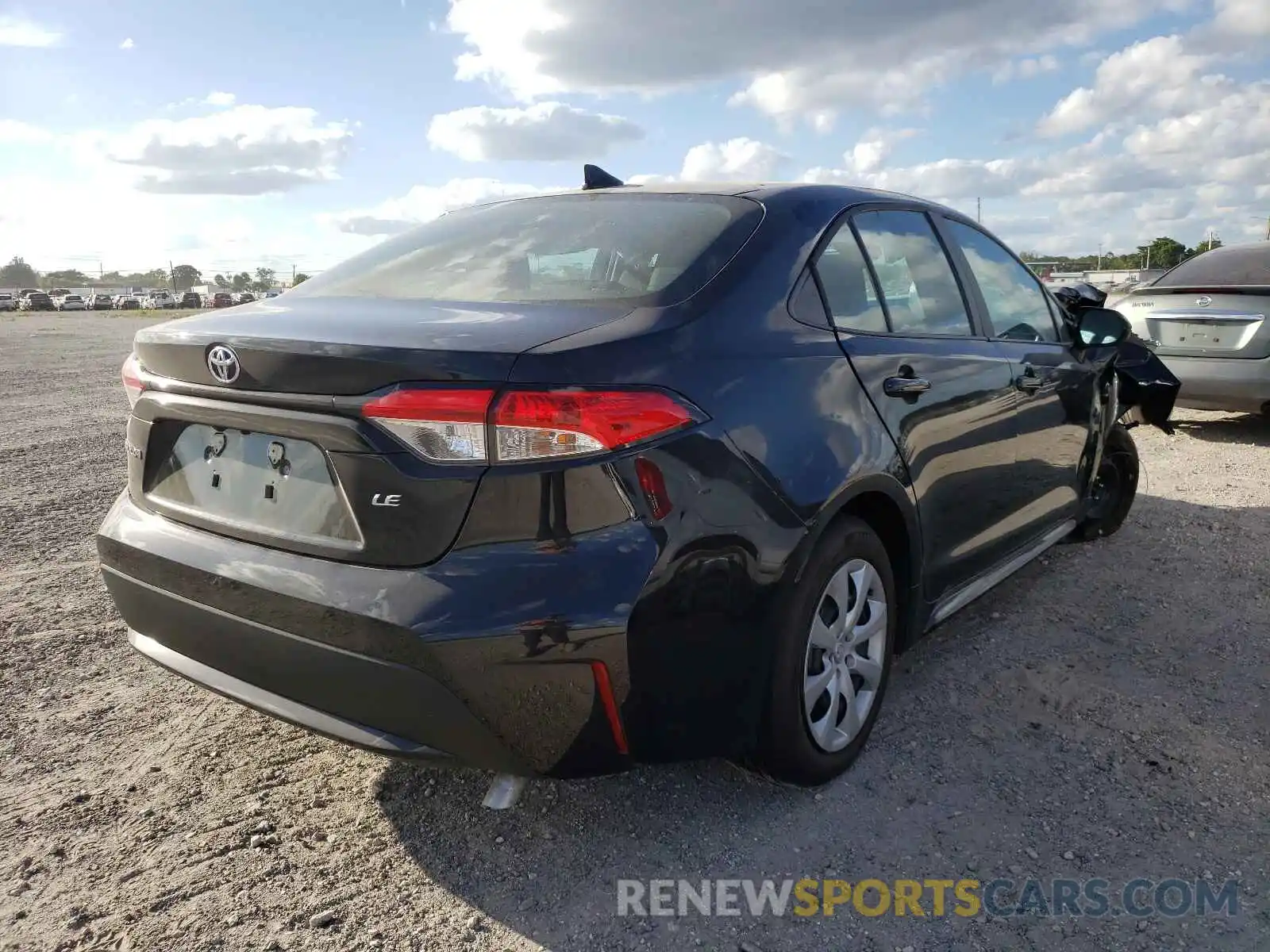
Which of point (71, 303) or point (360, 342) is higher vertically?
point (360, 342)

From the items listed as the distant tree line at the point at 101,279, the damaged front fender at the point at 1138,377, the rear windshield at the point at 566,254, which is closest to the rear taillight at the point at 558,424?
the rear windshield at the point at 566,254

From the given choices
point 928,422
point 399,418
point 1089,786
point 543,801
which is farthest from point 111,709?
point 1089,786

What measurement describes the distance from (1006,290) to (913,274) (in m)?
0.85

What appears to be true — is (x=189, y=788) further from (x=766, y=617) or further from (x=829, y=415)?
(x=829, y=415)

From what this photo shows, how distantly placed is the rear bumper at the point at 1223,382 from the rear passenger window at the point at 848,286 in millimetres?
5621

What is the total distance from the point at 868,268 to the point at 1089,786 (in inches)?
63.7

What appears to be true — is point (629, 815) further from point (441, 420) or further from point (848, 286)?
point (848, 286)

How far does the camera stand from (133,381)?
2525 mm

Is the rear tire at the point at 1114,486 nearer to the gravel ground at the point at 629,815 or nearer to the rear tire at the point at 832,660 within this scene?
the gravel ground at the point at 629,815

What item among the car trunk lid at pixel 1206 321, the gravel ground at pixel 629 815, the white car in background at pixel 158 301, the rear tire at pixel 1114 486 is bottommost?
→ the white car in background at pixel 158 301

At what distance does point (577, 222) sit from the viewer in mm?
2859

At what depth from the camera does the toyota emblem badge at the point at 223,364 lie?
86.4 inches

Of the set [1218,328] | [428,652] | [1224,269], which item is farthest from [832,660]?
[1224,269]

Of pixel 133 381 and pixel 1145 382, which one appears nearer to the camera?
pixel 133 381
